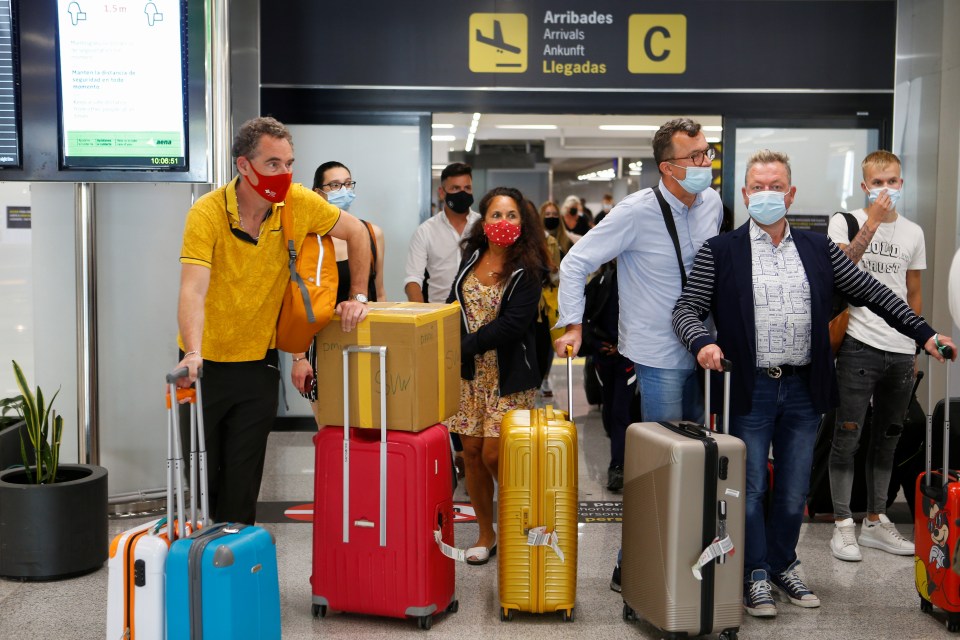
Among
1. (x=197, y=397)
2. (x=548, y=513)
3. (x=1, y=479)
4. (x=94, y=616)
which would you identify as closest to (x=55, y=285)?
(x=1, y=479)

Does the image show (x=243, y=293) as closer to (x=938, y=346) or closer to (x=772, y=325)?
(x=772, y=325)

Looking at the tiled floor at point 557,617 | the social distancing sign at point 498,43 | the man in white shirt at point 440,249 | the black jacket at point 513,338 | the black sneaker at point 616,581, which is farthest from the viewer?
the social distancing sign at point 498,43

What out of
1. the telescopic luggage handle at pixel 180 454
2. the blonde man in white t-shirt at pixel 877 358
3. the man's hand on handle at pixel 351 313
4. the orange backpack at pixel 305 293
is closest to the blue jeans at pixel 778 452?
the blonde man in white t-shirt at pixel 877 358

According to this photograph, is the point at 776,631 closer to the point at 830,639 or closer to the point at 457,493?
the point at 830,639

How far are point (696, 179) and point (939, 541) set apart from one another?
56.4 inches

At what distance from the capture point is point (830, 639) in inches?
130

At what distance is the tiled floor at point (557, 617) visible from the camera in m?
3.35

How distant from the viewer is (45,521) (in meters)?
3.87

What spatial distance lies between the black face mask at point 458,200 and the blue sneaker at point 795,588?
245cm

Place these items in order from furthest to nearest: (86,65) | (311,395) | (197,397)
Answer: (86,65) < (311,395) < (197,397)

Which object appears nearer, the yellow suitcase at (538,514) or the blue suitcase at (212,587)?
the blue suitcase at (212,587)

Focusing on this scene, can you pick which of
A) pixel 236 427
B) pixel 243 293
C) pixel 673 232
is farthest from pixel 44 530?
pixel 673 232

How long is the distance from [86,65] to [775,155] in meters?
3.05

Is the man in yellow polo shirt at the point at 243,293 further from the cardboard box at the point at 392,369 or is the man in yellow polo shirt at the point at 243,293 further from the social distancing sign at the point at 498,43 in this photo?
the social distancing sign at the point at 498,43
